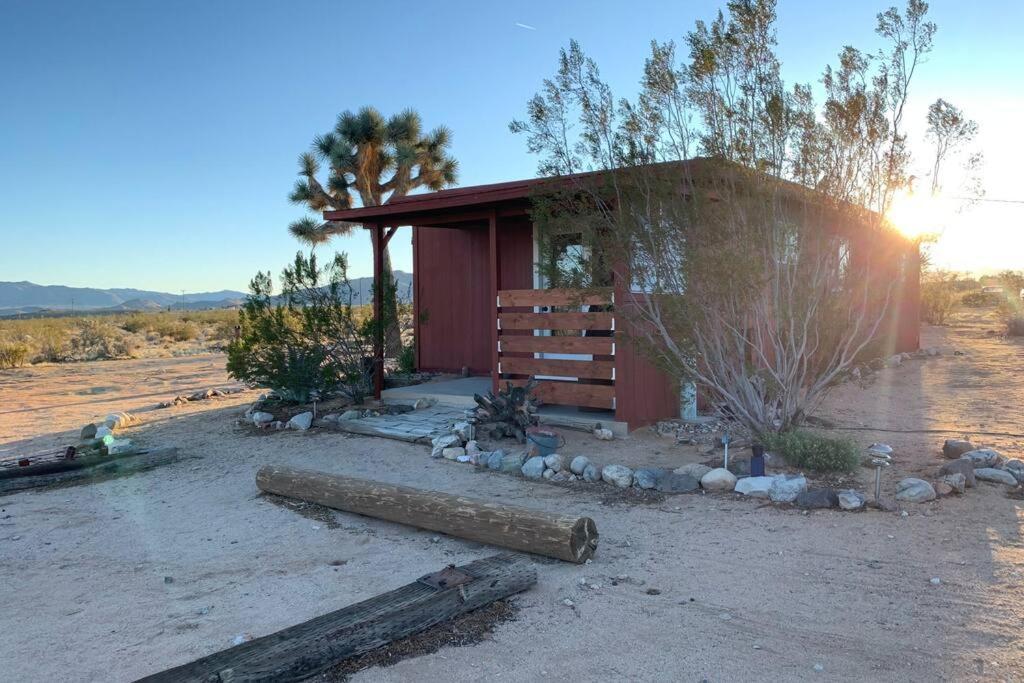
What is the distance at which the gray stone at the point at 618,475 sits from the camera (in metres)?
6.33

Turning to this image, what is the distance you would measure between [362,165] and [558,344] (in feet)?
48.8

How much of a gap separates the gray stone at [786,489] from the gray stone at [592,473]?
4.70 ft

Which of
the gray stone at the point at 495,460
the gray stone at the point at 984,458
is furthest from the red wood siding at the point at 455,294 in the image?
the gray stone at the point at 984,458

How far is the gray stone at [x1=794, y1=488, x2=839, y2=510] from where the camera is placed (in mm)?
5504

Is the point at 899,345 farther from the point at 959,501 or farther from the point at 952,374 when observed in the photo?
the point at 959,501

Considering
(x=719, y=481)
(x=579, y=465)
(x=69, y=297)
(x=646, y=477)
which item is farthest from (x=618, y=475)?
(x=69, y=297)

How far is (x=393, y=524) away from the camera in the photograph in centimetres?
556

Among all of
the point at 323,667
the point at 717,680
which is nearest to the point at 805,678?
the point at 717,680

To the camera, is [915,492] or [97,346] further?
[97,346]

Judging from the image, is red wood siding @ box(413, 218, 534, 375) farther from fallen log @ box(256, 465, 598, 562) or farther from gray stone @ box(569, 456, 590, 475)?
fallen log @ box(256, 465, 598, 562)

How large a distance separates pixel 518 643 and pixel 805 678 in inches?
50.3

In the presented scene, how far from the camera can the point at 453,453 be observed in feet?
25.0

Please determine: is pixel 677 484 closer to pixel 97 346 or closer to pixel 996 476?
pixel 996 476

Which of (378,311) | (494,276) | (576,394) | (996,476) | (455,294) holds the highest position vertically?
(494,276)
